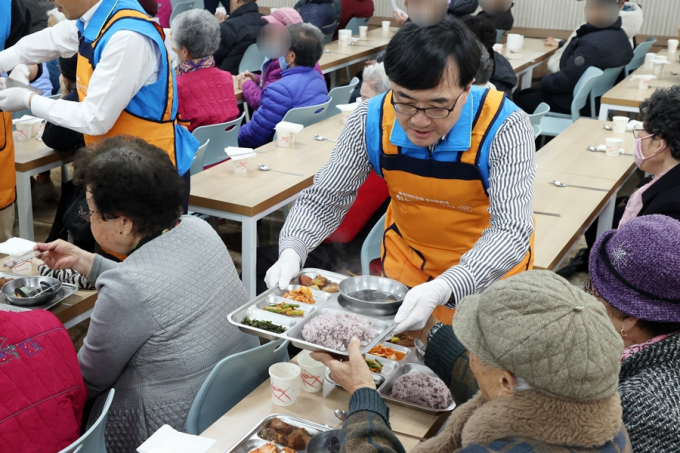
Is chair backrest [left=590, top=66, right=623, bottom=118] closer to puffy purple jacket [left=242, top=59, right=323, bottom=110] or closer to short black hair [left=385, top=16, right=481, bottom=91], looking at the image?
puffy purple jacket [left=242, top=59, right=323, bottom=110]

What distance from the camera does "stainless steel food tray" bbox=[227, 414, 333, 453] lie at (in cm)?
154

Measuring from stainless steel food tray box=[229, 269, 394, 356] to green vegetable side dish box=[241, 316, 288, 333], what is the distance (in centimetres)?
2

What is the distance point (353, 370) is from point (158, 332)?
59 cm

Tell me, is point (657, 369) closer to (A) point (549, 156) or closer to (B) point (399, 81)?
(B) point (399, 81)

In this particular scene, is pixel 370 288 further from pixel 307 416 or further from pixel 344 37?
pixel 344 37

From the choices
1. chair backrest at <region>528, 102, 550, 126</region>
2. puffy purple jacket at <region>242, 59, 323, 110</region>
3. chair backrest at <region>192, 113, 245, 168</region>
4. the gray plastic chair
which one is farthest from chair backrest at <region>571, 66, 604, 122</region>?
chair backrest at <region>192, 113, 245, 168</region>

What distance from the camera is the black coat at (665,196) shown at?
2434 mm

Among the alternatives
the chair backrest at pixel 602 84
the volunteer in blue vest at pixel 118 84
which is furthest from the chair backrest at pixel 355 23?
the volunteer in blue vest at pixel 118 84

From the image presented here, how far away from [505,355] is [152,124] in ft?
6.78

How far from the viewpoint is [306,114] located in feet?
14.7

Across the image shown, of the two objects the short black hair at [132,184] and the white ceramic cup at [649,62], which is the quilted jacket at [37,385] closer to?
the short black hair at [132,184]

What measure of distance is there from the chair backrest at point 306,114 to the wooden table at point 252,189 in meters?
0.45

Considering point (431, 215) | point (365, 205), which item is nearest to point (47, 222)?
point (365, 205)

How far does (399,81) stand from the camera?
163 centimetres
